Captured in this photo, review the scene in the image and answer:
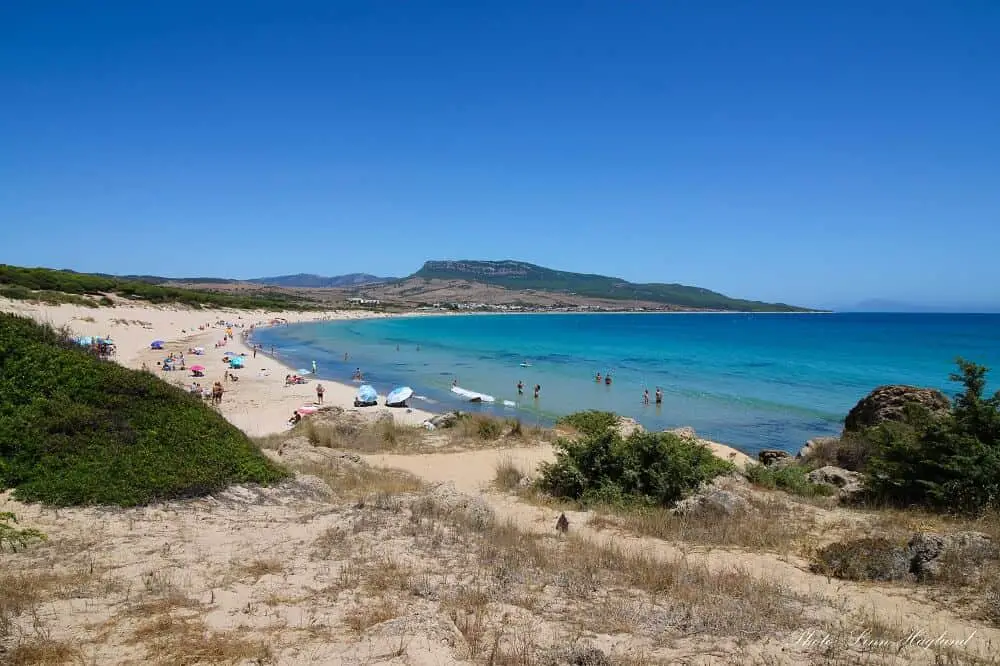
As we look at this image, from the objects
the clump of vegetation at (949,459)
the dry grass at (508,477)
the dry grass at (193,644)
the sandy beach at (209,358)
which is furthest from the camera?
the sandy beach at (209,358)

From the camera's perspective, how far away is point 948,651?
4504 millimetres

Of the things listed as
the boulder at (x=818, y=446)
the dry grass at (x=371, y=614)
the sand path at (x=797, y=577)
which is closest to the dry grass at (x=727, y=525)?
the sand path at (x=797, y=577)

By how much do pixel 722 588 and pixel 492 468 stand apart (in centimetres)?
914

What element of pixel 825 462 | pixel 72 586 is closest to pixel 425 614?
pixel 72 586

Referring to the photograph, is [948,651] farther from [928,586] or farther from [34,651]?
[34,651]

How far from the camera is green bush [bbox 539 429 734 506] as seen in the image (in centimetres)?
1067

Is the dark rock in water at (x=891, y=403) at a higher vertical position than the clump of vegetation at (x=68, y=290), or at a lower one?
lower

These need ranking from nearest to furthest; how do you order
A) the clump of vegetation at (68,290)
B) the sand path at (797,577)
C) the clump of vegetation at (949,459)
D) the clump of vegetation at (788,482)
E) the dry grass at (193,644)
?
the dry grass at (193,644)
the sand path at (797,577)
the clump of vegetation at (949,459)
the clump of vegetation at (788,482)
the clump of vegetation at (68,290)

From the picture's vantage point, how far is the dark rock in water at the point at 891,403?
15.7m

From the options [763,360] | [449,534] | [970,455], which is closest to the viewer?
[449,534]

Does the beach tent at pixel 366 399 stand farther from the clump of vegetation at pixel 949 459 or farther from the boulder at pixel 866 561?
the boulder at pixel 866 561

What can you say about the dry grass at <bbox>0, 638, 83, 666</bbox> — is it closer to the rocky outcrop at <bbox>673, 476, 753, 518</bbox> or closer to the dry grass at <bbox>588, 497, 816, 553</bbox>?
the dry grass at <bbox>588, 497, 816, 553</bbox>

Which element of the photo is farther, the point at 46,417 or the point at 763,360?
the point at 763,360

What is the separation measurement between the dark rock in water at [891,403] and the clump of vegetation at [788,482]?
5.21m
